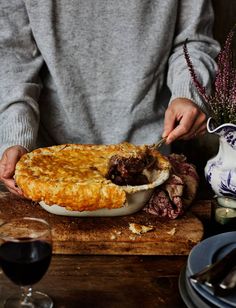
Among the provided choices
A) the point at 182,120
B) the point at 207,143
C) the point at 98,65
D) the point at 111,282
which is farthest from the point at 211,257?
the point at 207,143

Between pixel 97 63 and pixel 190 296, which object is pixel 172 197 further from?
pixel 97 63

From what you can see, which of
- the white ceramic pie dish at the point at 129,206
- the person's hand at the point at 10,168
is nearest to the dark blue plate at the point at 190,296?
the white ceramic pie dish at the point at 129,206

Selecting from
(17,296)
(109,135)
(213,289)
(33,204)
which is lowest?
(109,135)

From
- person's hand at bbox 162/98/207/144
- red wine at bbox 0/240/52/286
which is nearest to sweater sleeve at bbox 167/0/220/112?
person's hand at bbox 162/98/207/144

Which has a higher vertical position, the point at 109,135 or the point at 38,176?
the point at 38,176

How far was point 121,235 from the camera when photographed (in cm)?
136

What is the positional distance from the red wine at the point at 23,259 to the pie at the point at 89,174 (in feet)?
1.10

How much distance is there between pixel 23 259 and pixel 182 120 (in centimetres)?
85

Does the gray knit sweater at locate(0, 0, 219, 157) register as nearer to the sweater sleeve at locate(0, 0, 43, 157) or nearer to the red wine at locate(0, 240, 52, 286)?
the sweater sleeve at locate(0, 0, 43, 157)

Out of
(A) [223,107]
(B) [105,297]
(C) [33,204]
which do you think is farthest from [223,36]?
(B) [105,297]

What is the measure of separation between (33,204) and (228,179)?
58 cm

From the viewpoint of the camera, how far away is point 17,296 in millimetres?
1114

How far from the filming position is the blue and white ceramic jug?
1.34 m

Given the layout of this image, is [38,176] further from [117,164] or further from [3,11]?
[3,11]
